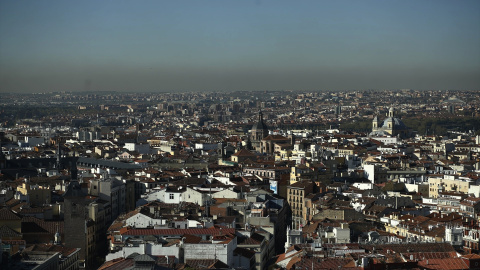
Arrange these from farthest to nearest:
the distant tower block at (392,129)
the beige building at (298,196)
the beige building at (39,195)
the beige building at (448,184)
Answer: the distant tower block at (392,129) → the beige building at (448,184) → the beige building at (298,196) → the beige building at (39,195)

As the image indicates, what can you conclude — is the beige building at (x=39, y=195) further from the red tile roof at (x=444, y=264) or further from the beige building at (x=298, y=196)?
the red tile roof at (x=444, y=264)

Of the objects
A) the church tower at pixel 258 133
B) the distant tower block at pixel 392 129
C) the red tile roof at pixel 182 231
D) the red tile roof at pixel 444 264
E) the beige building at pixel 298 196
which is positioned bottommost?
the distant tower block at pixel 392 129

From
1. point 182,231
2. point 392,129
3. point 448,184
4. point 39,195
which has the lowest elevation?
point 392,129

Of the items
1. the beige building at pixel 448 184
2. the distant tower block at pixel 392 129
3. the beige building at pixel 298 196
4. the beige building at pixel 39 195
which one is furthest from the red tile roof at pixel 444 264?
the distant tower block at pixel 392 129

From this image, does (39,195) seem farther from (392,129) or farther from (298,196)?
(392,129)

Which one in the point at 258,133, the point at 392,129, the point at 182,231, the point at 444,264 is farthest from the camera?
the point at 392,129

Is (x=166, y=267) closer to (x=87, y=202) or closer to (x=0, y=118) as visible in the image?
(x=87, y=202)

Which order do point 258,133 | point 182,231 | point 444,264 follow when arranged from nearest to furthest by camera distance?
point 444,264 → point 182,231 → point 258,133

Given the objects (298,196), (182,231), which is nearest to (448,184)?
(298,196)

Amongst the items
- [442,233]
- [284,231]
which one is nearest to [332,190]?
[284,231]

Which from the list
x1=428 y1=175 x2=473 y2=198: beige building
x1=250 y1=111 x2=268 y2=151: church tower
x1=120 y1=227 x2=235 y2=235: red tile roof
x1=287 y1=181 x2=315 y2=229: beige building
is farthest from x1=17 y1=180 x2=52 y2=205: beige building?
x1=250 y1=111 x2=268 y2=151: church tower

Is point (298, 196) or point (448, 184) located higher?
point (448, 184)
